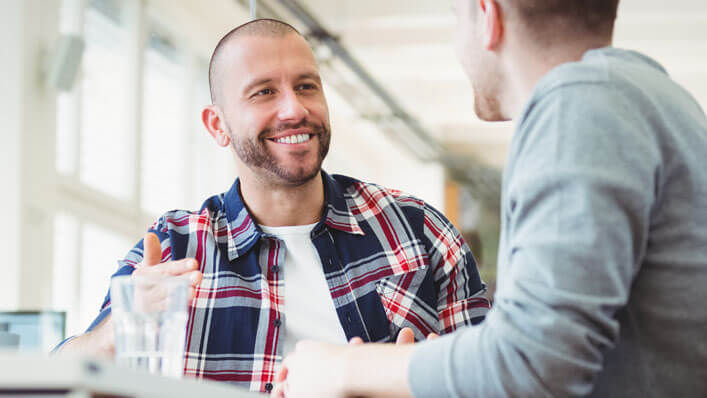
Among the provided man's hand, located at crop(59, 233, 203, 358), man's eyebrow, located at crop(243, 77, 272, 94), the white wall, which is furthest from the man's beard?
the white wall

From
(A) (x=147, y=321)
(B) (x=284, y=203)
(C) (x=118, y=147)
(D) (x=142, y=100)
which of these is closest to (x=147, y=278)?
(A) (x=147, y=321)

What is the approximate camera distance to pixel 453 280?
1976mm

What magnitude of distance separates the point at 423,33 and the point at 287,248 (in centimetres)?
588

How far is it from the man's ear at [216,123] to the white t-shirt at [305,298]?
36cm

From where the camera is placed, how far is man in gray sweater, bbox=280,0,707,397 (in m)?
0.88

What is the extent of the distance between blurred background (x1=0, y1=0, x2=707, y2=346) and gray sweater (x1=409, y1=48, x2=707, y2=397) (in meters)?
2.17

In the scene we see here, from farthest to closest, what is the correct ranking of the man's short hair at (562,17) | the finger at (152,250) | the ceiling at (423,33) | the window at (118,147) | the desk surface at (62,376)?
the ceiling at (423,33), the window at (118,147), the finger at (152,250), the man's short hair at (562,17), the desk surface at (62,376)

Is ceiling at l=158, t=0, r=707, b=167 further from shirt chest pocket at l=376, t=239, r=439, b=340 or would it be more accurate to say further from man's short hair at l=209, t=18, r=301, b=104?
shirt chest pocket at l=376, t=239, r=439, b=340

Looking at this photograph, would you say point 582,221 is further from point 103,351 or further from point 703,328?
point 103,351

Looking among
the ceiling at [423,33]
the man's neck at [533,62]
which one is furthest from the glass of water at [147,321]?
the ceiling at [423,33]

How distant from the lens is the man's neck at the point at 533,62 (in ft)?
3.51

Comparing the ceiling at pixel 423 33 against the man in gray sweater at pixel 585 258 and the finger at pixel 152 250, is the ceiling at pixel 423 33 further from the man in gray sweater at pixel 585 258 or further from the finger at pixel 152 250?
the man in gray sweater at pixel 585 258

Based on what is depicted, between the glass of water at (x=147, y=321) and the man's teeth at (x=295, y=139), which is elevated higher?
the man's teeth at (x=295, y=139)

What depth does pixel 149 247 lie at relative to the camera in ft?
4.77
